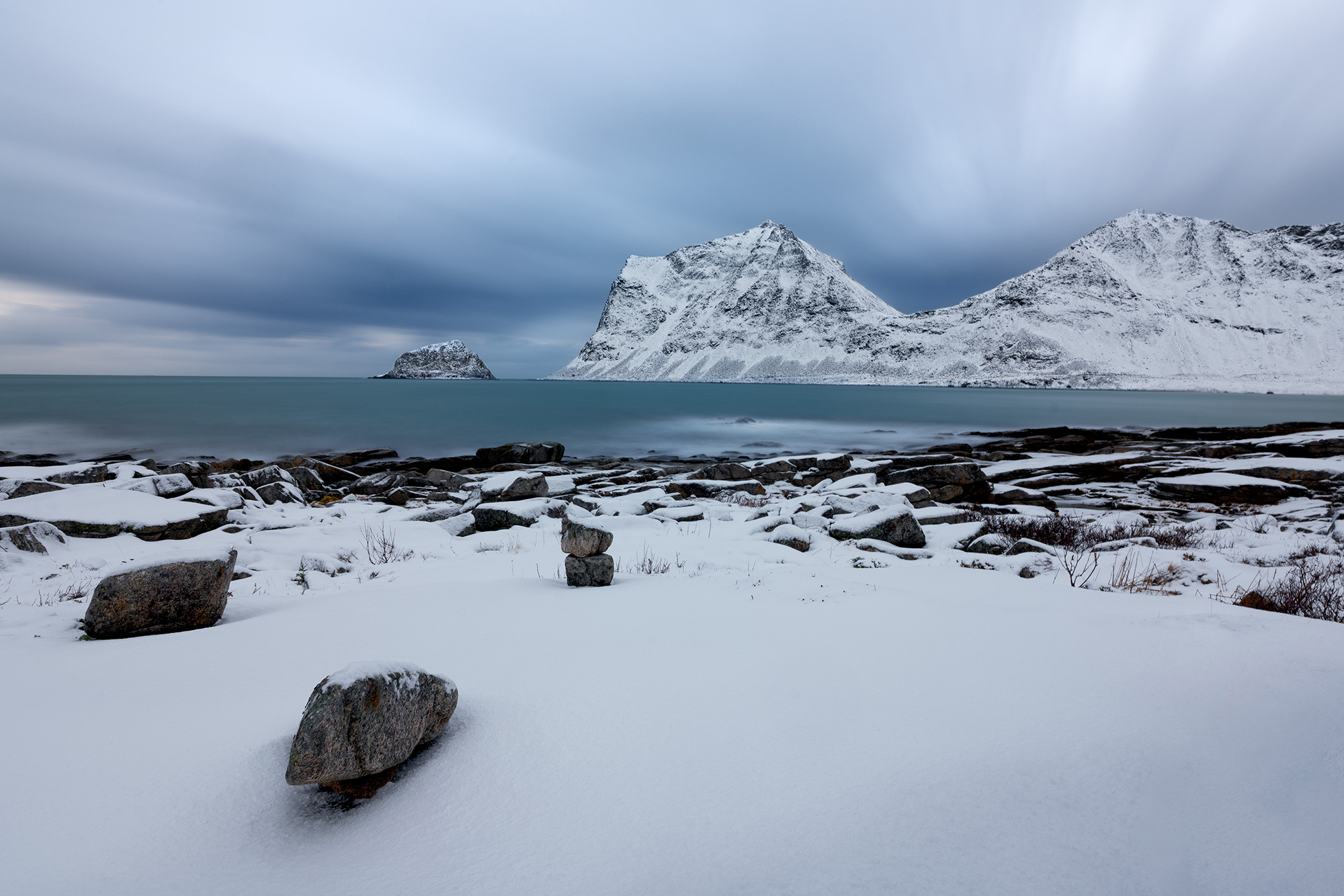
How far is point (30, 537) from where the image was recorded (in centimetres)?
714

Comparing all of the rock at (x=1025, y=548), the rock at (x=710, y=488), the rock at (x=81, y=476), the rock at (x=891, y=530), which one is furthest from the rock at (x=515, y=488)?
the rock at (x=1025, y=548)

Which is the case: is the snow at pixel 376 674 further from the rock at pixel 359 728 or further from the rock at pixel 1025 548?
the rock at pixel 1025 548

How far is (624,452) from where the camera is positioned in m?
32.4

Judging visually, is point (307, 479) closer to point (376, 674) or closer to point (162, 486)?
point (162, 486)

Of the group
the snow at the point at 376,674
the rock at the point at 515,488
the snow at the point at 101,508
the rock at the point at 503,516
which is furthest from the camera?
the rock at the point at 515,488

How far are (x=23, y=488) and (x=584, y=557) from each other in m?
11.6

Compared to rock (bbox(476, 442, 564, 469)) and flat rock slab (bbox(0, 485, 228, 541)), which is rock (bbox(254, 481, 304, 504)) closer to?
flat rock slab (bbox(0, 485, 228, 541))

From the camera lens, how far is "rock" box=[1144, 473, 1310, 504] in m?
14.1

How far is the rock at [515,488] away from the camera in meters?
12.4

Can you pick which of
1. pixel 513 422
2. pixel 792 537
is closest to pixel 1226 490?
pixel 792 537

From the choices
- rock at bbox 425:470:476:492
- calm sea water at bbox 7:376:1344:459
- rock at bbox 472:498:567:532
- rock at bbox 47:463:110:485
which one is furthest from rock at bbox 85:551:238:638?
calm sea water at bbox 7:376:1344:459

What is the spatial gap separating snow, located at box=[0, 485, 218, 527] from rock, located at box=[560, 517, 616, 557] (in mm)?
7187

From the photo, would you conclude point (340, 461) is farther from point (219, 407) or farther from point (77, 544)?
point (219, 407)

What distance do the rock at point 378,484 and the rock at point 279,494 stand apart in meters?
3.37
